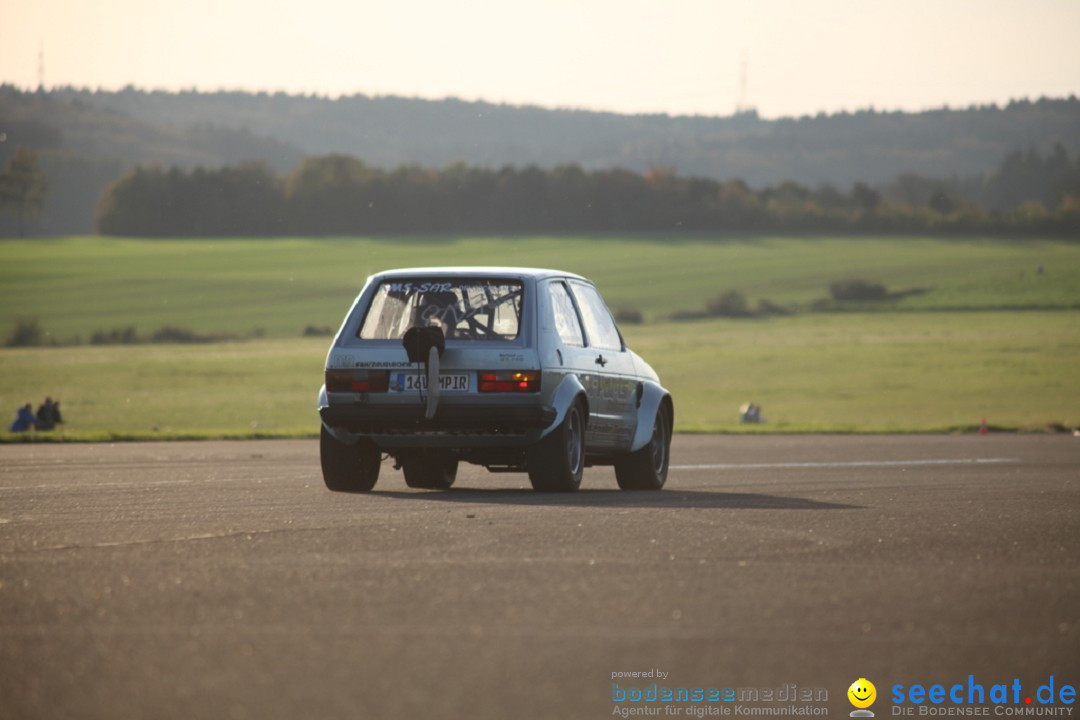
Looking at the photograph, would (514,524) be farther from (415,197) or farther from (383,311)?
(415,197)

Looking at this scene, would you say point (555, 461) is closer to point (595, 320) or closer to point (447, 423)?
point (447, 423)

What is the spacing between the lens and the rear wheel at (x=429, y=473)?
48.1 feet

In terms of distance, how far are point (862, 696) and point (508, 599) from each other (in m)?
2.13

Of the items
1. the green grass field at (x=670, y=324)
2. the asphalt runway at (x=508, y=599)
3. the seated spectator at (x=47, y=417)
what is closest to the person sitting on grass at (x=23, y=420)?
the seated spectator at (x=47, y=417)

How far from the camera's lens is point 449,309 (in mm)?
13523

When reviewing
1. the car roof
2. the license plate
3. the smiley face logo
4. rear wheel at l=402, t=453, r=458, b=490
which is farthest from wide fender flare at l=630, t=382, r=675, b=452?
the smiley face logo

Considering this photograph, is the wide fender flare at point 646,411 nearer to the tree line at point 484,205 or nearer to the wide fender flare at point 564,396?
the wide fender flare at point 564,396

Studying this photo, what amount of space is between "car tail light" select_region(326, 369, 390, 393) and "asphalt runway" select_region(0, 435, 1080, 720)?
805mm

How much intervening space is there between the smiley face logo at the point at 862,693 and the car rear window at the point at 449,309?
26.5 feet

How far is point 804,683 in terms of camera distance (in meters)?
5.40

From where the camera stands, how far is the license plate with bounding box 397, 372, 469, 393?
13.0 metres

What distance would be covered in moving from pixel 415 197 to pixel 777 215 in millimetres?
24952

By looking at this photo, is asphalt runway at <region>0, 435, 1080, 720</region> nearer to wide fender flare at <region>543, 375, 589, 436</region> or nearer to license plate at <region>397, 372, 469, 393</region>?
wide fender flare at <region>543, 375, 589, 436</region>

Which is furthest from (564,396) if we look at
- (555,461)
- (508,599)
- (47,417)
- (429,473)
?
(47,417)
